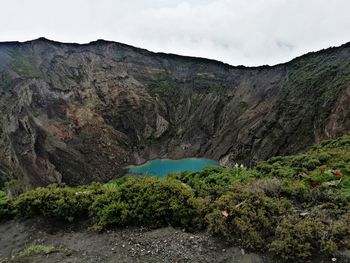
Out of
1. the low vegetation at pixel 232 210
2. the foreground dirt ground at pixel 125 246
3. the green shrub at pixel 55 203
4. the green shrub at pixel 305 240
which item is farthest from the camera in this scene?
the green shrub at pixel 55 203

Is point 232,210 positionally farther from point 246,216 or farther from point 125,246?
point 125,246

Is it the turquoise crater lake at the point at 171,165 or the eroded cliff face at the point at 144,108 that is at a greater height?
the eroded cliff face at the point at 144,108

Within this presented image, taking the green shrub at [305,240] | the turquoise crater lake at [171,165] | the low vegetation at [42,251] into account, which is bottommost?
the turquoise crater lake at [171,165]

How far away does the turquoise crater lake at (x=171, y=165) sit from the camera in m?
60.7

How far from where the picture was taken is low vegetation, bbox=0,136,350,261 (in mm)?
6691

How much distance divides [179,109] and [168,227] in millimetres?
73962

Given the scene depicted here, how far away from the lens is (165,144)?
75000mm

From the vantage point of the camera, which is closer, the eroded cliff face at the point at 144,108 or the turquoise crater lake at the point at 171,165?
the eroded cliff face at the point at 144,108

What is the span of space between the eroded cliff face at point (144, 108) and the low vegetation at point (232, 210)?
1183 inches

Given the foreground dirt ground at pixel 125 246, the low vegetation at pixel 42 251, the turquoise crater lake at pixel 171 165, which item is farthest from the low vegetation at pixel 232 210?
the turquoise crater lake at pixel 171 165

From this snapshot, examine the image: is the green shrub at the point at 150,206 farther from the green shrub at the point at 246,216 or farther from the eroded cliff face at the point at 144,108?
the eroded cliff face at the point at 144,108

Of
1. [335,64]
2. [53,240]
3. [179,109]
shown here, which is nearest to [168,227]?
[53,240]

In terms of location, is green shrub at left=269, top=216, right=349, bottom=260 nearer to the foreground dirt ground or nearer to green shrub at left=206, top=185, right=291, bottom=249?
the foreground dirt ground

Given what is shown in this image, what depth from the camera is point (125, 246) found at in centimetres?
757
